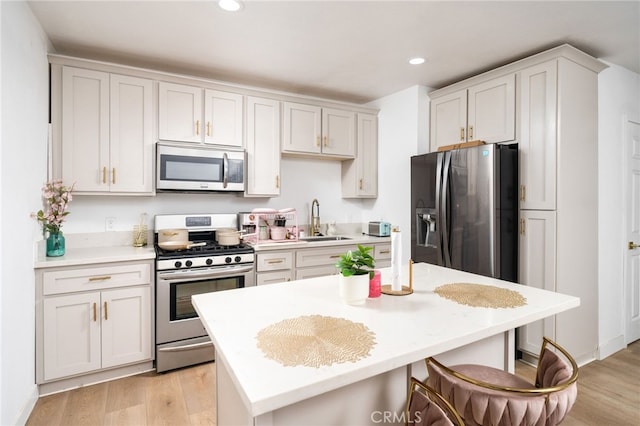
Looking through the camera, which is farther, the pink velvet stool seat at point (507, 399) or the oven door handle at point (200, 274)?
the oven door handle at point (200, 274)

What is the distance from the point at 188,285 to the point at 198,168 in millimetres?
1040

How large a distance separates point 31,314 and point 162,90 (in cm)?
194

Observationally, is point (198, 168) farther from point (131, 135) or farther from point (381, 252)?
point (381, 252)

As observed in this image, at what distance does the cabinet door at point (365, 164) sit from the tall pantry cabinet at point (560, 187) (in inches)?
60.1

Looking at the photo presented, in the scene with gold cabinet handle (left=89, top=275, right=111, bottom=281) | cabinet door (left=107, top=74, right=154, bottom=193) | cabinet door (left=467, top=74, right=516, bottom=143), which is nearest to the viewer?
gold cabinet handle (left=89, top=275, right=111, bottom=281)

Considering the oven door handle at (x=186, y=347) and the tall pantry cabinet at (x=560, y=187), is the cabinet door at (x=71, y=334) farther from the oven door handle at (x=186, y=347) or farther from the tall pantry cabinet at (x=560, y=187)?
the tall pantry cabinet at (x=560, y=187)

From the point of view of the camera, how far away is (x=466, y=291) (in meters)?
1.62

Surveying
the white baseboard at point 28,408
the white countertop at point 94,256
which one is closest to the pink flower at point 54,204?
the white countertop at point 94,256

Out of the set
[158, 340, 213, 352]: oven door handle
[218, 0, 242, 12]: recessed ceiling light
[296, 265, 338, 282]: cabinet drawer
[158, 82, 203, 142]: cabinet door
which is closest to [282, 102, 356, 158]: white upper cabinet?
[158, 82, 203, 142]: cabinet door

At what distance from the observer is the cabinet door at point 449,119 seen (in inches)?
130

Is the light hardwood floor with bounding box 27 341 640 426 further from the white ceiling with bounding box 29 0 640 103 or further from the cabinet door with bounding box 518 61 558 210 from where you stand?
the white ceiling with bounding box 29 0 640 103

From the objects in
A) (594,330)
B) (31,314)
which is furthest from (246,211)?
(594,330)

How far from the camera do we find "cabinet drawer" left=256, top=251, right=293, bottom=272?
123 inches

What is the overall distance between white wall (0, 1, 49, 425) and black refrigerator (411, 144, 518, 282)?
3012mm
